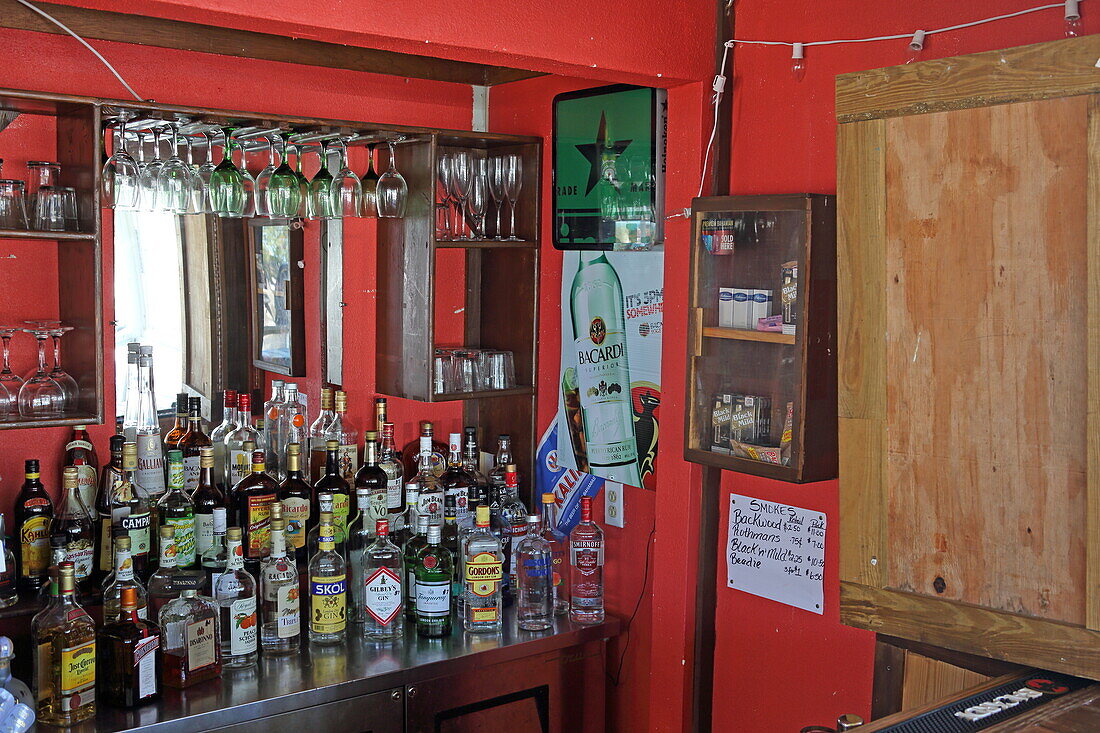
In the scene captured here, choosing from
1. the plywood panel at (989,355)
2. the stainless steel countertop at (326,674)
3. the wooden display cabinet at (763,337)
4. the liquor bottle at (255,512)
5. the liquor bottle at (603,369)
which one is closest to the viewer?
the plywood panel at (989,355)

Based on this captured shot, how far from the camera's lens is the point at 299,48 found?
2.97m

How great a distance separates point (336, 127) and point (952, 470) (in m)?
1.77

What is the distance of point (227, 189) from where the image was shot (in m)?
2.54

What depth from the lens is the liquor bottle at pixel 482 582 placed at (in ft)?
9.09

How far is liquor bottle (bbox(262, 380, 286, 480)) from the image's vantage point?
2988mm

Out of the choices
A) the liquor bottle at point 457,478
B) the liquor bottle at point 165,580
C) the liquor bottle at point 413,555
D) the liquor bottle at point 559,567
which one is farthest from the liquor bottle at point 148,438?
the liquor bottle at point 559,567

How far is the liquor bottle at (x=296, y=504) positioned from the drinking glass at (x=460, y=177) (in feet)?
2.70

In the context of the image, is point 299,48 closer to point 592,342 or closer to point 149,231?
point 149,231

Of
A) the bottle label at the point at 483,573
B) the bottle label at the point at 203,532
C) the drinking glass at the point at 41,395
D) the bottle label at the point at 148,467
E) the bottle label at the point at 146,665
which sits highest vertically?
the drinking glass at the point at 41,395

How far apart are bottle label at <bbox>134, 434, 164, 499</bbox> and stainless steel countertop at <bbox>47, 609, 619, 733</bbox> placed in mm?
531

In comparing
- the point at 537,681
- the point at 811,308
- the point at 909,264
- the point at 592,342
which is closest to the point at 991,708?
the point at 909,264

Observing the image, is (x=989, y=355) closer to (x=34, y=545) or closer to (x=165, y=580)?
(x=165, y=580)

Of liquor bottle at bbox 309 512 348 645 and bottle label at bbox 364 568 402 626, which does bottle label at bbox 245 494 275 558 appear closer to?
liquor bottle at bbox 309 512 348 645

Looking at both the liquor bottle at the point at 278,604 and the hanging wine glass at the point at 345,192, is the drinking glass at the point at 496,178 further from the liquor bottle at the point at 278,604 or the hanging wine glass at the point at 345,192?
the liquor bottle at the point at 278,604
